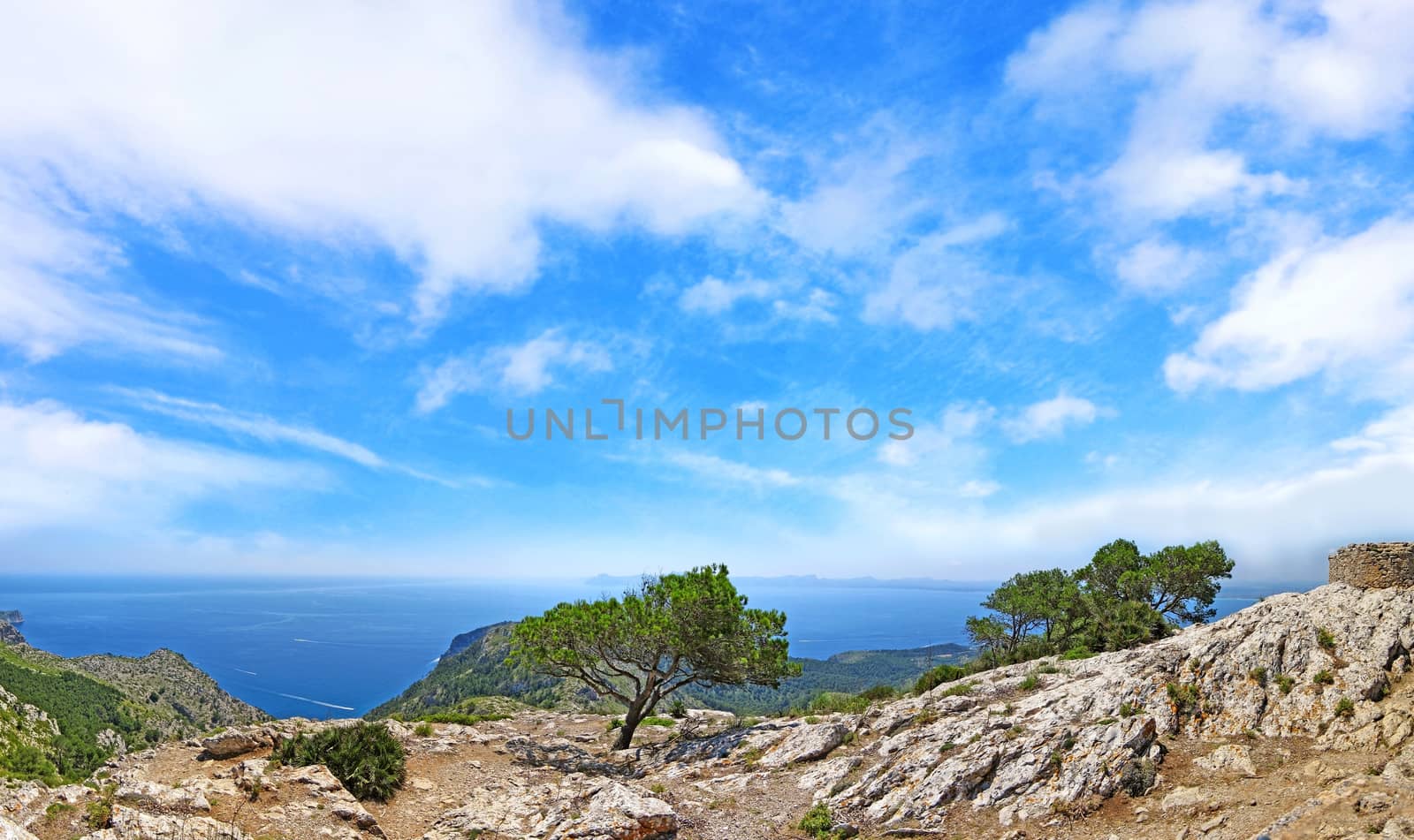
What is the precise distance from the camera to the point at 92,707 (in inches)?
3130

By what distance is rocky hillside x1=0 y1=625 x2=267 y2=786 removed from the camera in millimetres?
60156

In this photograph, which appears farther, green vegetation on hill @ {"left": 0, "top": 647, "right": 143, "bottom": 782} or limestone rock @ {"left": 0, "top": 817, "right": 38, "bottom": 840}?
green vegetation on hill @ {"left": 0, "top": 647, "right": 143, "bottom": 782}

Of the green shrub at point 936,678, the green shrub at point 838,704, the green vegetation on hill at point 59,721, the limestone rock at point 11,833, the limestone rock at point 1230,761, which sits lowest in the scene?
the green vegetation on hill at point 59,721

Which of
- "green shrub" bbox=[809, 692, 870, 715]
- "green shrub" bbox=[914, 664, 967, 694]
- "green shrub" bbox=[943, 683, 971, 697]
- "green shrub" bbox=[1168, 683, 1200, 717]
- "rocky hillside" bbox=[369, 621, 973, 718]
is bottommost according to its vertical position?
"rocky hillside" bbox=[369, 621, 973, 718]

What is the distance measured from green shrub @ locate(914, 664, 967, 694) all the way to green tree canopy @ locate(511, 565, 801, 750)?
5932 millimetres

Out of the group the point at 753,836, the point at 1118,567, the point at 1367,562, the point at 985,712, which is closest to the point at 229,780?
the point at 753,836

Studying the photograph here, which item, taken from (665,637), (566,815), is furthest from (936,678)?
(566,815)

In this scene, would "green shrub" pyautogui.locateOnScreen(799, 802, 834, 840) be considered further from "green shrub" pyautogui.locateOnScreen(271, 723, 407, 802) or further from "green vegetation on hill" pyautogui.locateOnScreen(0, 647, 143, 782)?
"green vegetation on hill" pyautogui.locateOnScreen(0, 647, 143, 782)

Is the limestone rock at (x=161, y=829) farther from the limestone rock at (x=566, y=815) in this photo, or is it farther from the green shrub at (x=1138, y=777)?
the green shrub at (x=1138, y=777)

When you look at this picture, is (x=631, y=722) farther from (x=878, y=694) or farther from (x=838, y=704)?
(x=878, y=694)

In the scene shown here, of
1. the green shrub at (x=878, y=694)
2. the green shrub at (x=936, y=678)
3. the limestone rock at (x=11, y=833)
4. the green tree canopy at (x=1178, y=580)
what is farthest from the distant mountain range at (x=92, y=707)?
the green tree canopy at (x=1178, y=580)

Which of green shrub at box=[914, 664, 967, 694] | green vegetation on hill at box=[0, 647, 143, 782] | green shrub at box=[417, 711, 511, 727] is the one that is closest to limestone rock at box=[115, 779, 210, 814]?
green shrub at box=[417, 711, 511, 727]

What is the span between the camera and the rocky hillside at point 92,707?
60156 millimetres

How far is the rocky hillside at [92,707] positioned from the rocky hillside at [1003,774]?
134 ft
